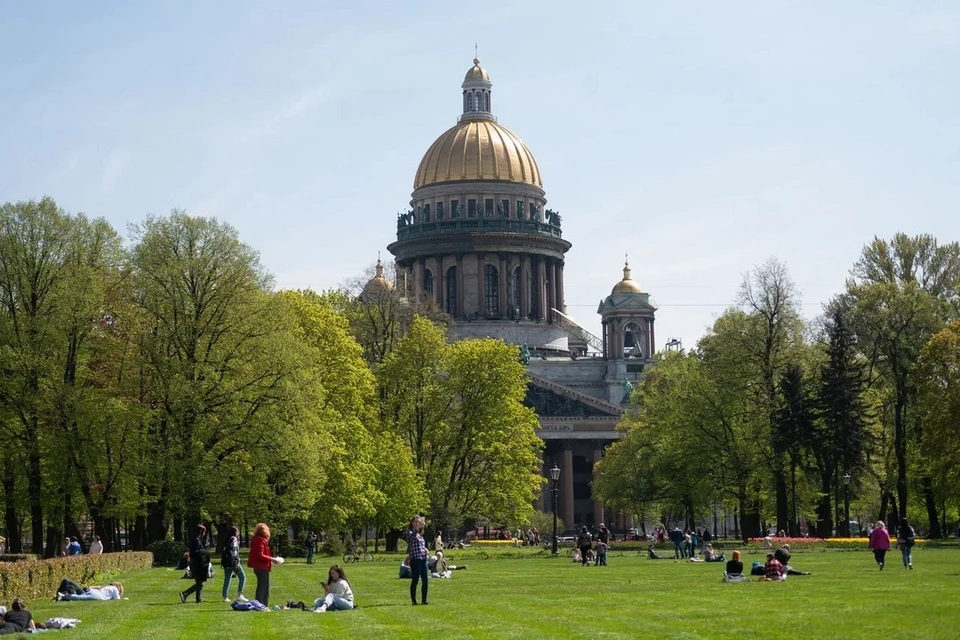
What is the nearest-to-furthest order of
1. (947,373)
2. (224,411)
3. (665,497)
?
(224,411)
(947,373)
(665,497)

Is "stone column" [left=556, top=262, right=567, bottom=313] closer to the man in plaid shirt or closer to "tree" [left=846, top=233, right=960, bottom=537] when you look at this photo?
"tree" [left=846, top=233, right=960, bottom=537]

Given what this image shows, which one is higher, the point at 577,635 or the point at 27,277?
the point at 27,277

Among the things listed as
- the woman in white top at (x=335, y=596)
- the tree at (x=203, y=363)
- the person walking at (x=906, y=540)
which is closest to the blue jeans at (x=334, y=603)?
the woman in white top at (x=335, y=596)

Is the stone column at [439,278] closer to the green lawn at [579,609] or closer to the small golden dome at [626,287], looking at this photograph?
the small golden dome at [626,287]

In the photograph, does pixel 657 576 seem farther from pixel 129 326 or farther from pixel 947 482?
pixel 947 482

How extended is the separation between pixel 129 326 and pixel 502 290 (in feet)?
314

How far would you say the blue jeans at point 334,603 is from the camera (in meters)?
32.1

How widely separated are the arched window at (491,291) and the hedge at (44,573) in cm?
10744

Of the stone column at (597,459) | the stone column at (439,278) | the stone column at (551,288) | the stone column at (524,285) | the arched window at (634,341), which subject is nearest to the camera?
the stone column at (597,459)

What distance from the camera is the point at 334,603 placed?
1267 inches

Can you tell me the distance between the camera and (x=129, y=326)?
61.2 meters

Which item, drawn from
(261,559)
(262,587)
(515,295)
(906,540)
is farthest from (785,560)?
(515,295)

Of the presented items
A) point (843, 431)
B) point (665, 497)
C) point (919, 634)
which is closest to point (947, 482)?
point (843, 431)

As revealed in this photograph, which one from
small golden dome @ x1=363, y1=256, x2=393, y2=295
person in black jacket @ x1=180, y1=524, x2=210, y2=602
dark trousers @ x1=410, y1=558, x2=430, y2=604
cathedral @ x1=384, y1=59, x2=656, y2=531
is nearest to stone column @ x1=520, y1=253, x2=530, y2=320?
cathedral @ x1=384, y1=59, x2=656, y2=531
